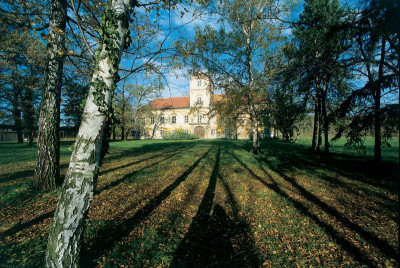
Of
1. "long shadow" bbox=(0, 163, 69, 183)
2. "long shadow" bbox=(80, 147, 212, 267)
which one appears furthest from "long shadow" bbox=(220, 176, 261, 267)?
"long shadow" bbox=(0, 163, 69, 183)

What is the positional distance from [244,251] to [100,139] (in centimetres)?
306

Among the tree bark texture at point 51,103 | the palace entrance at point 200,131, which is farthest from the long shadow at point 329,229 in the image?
the palace entrance at point 200,131

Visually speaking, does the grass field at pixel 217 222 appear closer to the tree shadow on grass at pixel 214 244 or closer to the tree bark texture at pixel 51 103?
the tree shadow on grass at pixel 214 244

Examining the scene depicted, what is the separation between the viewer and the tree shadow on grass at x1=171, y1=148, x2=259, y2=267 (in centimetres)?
261

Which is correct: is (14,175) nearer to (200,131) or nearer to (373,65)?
(373,65)

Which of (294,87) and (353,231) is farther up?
(294,87)

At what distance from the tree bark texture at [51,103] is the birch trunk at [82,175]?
369cm

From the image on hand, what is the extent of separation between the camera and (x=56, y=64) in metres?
4.38

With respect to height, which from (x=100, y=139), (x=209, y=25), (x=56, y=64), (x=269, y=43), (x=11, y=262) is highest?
(x=209, y=25)

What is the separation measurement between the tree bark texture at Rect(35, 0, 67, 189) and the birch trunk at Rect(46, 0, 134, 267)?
3.69m

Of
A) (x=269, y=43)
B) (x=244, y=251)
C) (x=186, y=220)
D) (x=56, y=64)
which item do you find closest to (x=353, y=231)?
(x=244, y=251)

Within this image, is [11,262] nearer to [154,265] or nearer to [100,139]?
[154,265]

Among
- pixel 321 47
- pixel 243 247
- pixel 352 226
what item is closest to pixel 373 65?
pixel 321 47

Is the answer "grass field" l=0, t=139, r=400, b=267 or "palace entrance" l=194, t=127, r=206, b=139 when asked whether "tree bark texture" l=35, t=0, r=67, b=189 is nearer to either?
"grass field" l=0, t=139, r=400, b=267
